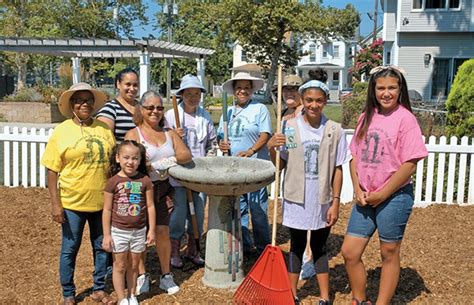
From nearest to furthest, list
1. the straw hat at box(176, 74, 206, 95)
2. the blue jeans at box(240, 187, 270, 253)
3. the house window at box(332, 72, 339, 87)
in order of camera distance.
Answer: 1. the straw hat at box(176, 74, 206, 95)
2. the blue jeans at box(240, 187, 270, 253)
3. the house window at box(332, 72, 339, 87)

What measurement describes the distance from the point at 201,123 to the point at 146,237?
119 centimetres

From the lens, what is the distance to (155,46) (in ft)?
47.6

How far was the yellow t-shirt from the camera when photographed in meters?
3.56

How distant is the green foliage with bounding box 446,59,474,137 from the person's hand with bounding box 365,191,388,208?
14.7 feet

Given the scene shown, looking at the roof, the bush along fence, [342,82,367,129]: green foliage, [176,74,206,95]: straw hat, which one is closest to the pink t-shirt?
[176,74,206,95]: straw hat

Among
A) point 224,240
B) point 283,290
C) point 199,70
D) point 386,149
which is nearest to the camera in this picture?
point 386,149

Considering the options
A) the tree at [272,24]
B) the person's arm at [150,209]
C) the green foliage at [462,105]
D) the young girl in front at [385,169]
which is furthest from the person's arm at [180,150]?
the tree at [272,24]

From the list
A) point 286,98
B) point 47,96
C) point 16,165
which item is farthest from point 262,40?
point 286,98

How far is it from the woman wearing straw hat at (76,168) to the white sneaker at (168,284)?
0.45 meters

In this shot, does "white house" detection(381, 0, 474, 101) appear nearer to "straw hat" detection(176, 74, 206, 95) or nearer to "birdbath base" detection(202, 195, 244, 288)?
"straw hat" detection(176, 74, 206, 95)

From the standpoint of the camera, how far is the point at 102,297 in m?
3.81

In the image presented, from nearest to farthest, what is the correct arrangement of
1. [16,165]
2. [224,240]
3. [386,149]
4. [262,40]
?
[386,149] < [224,240] < [16,165] < [262,40]

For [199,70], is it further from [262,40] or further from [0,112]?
[262,40]

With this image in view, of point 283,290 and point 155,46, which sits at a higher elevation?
point 155,46
